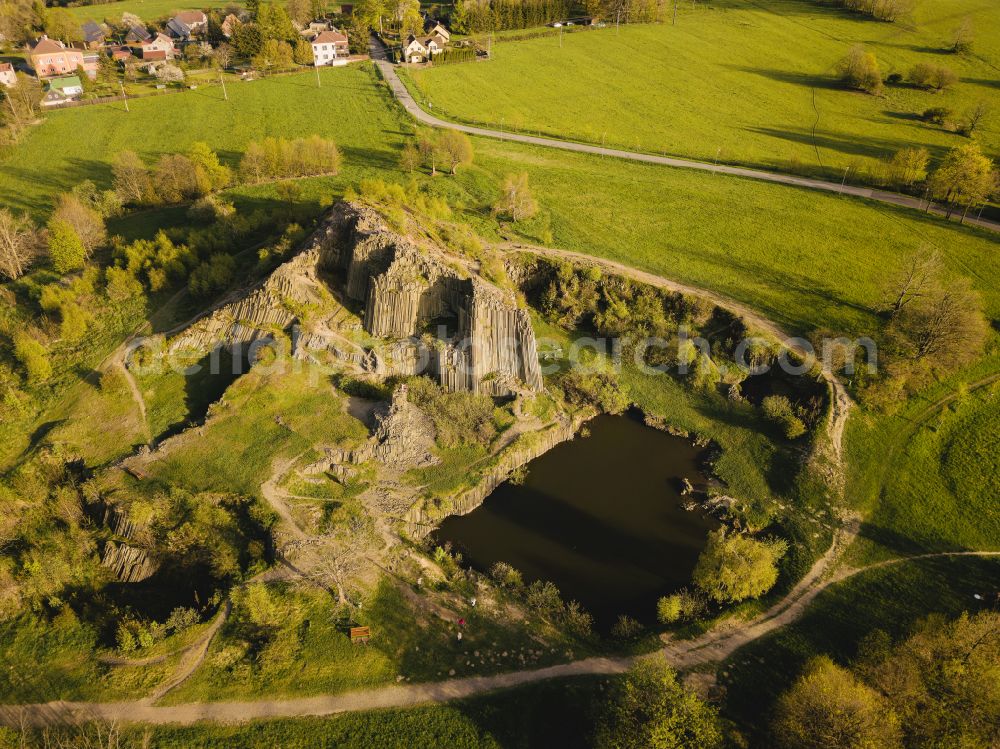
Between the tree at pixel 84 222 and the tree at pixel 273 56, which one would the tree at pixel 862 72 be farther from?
the tree at pixel 84 222

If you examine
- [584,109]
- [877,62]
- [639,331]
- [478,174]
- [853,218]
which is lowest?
[639,331]

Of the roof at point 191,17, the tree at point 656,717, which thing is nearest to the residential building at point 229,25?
the roof at point 191,17

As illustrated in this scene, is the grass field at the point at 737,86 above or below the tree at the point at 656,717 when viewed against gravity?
above

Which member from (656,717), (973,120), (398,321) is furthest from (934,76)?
(656,717)

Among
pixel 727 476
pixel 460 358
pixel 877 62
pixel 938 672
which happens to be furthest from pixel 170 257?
pixel 877 62

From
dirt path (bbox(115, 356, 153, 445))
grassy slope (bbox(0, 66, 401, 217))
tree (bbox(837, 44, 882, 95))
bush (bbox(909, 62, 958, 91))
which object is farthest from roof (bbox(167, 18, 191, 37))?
bush (bbox(909, 62, 958, 91))

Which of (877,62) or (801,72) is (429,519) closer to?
(801,72)
